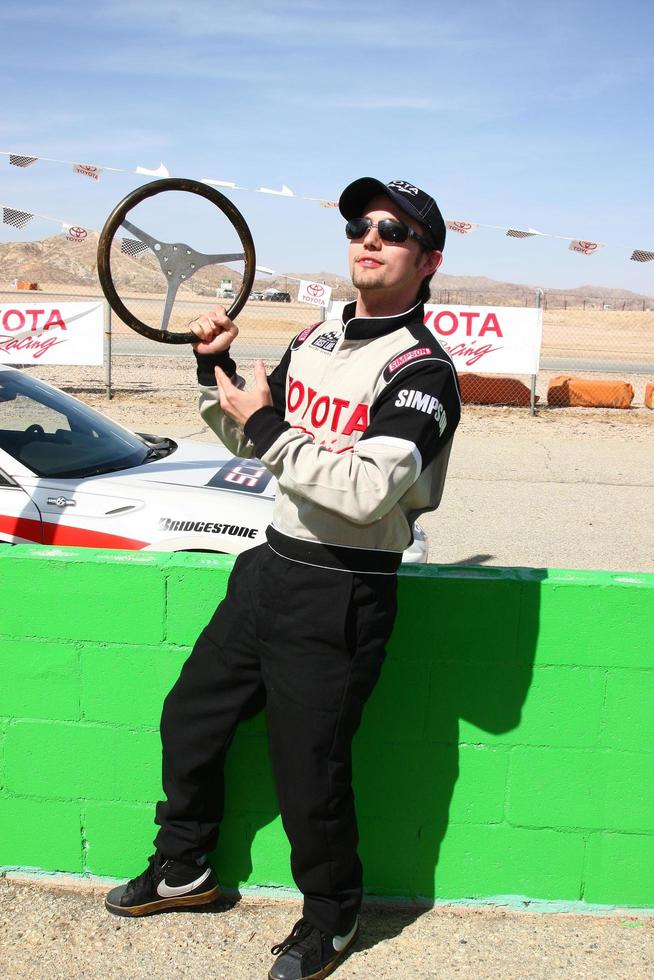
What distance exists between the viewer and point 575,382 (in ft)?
49.2

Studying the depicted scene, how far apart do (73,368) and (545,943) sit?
58.2ft

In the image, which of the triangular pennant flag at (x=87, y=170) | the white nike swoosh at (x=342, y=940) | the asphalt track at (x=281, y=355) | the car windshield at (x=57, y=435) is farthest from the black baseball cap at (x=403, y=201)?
the asphalt track at (x=281, y=355)

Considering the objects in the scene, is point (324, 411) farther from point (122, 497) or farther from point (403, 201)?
point (122, 497)

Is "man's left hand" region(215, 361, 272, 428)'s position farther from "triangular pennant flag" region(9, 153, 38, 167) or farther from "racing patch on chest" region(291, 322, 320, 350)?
"triangular pennant flag" region(9, 153, 38, 167)

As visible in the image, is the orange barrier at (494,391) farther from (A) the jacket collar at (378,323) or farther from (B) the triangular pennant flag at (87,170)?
(A) the jacket collar at (378,323)

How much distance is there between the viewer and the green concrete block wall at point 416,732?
8.85 ft

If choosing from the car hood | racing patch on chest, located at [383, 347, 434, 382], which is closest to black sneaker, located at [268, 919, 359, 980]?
racing patch on chest, located at [383, 347, 434, 382]

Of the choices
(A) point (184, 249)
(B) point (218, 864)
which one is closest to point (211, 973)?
(B) point (218, 864)

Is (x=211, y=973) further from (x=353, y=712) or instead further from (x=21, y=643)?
(x=21, y=643)

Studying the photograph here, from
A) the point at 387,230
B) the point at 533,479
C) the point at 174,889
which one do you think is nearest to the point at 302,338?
the point at 387,230

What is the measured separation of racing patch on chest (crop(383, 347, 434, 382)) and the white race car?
211cm

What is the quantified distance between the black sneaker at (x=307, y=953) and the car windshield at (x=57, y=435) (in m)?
2.70

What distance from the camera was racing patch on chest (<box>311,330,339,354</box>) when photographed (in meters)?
2.53

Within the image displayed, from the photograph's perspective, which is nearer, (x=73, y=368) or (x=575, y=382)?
(x=575, y=382)
